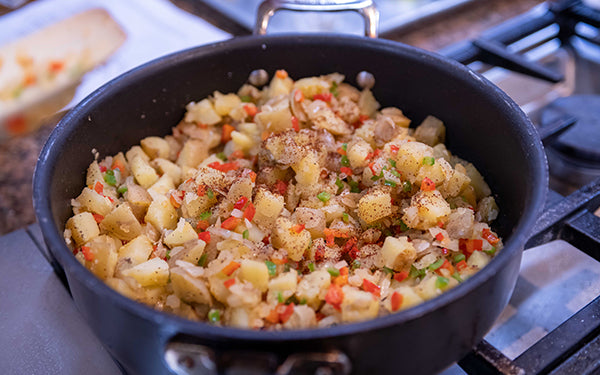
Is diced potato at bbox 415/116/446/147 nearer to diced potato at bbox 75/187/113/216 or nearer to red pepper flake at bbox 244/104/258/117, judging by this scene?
red pepper flake at bbox 244/104/258/117

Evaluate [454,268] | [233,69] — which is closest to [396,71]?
[233,69]

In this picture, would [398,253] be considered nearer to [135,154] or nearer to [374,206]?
[374,206]

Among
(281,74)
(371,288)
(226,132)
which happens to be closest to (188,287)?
(371,288)

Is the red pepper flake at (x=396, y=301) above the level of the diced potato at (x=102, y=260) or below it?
above

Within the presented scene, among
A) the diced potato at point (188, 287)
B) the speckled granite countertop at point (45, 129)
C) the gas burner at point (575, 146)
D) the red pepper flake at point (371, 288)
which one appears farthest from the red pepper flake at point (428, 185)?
the speckled granite countertop at point (45, 129)

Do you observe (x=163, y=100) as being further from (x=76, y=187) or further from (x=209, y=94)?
(x=76, y=187)

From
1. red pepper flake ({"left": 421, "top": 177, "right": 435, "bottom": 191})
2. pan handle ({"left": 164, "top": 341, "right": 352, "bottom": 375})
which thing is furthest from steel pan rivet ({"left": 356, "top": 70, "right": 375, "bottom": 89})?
pan handle ({"left": 164, "top": 341, "right": 352, "bottom": 375})

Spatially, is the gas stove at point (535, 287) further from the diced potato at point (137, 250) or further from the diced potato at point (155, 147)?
the diced potato at point (155, 147)

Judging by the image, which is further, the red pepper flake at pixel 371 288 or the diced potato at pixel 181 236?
the diced potato at pixel 181 236
